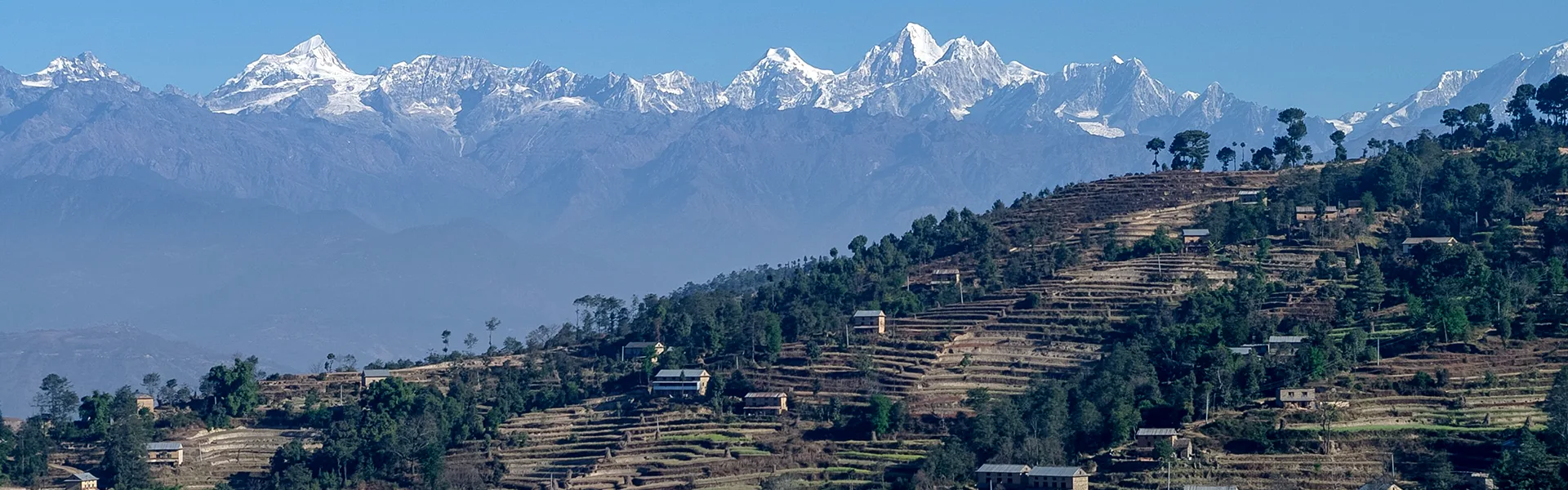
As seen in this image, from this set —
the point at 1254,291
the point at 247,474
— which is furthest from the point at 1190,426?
the point at 247,474

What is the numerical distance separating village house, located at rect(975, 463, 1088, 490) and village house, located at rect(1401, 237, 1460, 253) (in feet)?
84.8

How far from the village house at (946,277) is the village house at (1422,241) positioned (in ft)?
60.1

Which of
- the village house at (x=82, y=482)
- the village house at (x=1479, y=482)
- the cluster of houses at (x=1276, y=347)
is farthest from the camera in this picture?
the village house at (x=82, y=482)

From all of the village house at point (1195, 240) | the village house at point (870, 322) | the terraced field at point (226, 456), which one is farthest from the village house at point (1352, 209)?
the terraced field at point (226, 456)

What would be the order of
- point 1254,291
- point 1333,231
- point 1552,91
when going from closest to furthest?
point 1254,291 → point 1333,231 → point 1552,91

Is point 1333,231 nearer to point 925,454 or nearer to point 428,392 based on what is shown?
point 925,454

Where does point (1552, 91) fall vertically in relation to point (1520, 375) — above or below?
above

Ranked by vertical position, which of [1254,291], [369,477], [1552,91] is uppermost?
[1552,91]

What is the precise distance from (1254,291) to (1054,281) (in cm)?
881

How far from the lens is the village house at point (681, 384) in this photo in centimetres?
9031

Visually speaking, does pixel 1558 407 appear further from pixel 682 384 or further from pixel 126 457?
pixel 126 457

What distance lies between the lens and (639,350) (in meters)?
99.4

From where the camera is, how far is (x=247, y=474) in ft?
287

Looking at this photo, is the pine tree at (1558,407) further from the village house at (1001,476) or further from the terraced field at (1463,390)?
the village house at (1001,476)
